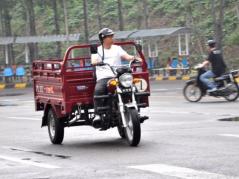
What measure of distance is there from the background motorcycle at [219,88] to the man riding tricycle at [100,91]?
892 centimetres

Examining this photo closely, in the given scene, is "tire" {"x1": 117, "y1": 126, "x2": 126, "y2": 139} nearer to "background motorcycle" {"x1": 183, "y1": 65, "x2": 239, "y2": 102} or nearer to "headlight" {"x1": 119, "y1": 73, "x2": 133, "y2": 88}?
"headlight" {"x1": 119, "y1": 73, "x2": 133, "y2": 88}

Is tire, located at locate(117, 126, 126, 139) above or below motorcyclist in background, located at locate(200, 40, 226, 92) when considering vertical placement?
below

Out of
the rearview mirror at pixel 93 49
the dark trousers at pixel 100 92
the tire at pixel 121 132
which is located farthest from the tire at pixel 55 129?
the rearview mirror at pixel 93 49

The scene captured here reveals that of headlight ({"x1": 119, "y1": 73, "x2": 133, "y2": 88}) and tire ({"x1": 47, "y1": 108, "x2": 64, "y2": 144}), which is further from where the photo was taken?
tire ({"x1": 47, "y1": 108, "x2": 64, "y2": 144})

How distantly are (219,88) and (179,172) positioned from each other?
13259 millimetres

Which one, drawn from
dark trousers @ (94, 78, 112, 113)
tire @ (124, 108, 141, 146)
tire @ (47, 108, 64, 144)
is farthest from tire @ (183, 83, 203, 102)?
tire @ (124, 108, 141, 146)

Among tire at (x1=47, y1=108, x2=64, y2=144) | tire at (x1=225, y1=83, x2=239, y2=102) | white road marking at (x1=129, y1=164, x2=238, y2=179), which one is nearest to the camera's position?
white road marking at (x1=129, y1=164, x2=238, y2=179)

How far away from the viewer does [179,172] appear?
8.83 m

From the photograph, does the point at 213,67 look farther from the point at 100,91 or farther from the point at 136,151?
the point at 136,151

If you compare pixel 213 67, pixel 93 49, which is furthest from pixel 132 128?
pixel 213 67

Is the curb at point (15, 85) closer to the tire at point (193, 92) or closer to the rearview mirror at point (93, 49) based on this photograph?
the tire at point (193, 92)

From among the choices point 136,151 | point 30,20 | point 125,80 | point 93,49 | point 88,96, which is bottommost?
point 136,151

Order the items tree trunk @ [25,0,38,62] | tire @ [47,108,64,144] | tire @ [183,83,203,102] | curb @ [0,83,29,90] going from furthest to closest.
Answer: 1. tree trunk @ [25,0,38,62]
2. curb @ [0,83,29,90]
3. tire @ [183,83,203,102]
4. tire @ [47,108,64,144]

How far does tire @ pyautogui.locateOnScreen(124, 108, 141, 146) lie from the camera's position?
11.5m
